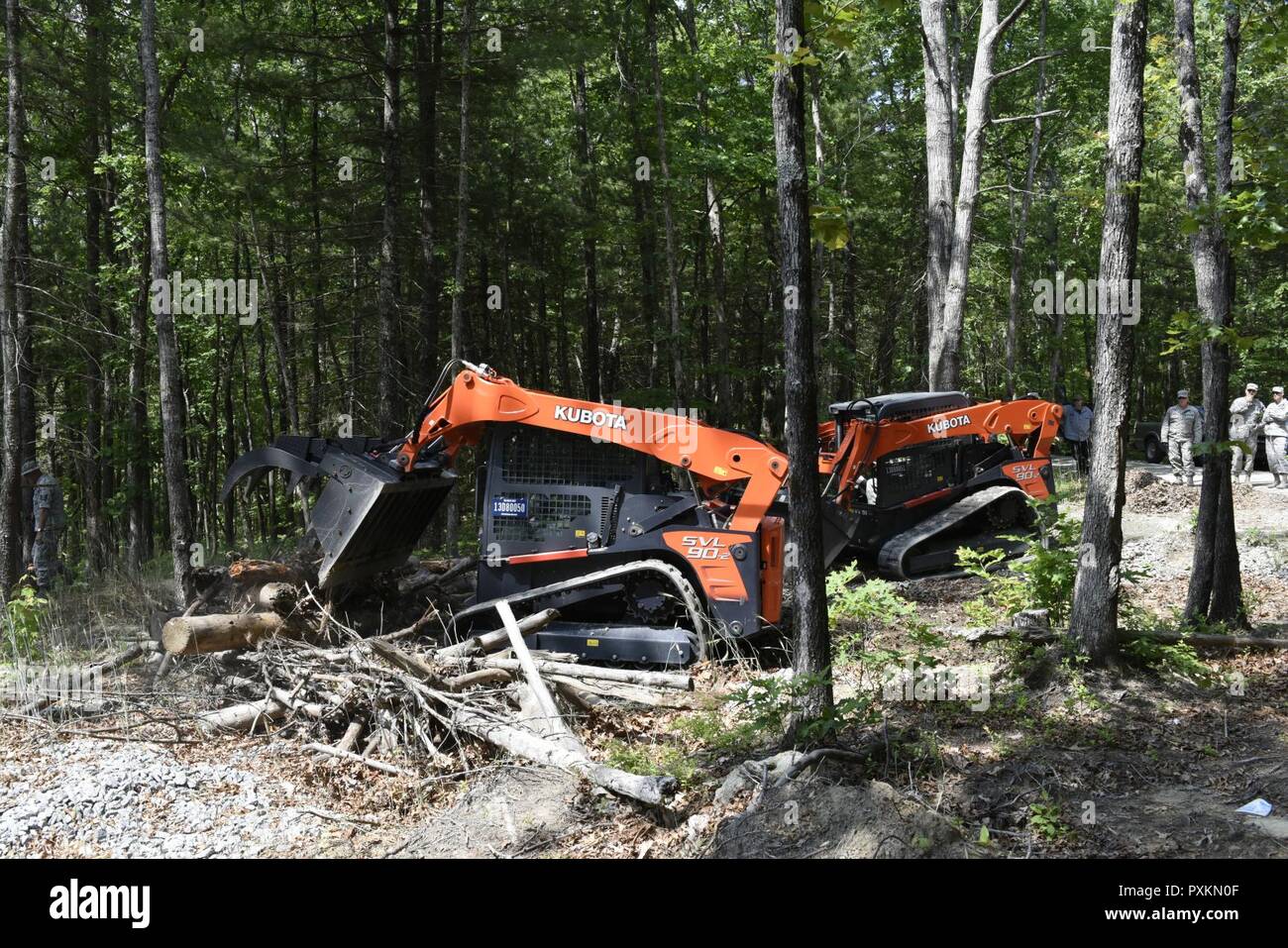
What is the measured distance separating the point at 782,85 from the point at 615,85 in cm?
1697

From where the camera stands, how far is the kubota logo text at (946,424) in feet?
37.1

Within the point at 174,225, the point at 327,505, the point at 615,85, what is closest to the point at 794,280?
the point at 327,505

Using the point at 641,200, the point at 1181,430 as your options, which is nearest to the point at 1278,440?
the point at 1181,430

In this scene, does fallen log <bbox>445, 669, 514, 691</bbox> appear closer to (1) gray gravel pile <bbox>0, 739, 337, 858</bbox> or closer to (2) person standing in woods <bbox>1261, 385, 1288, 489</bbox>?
(1) gray gravel pile <bbox>0, 739, 337, 858</bbox>

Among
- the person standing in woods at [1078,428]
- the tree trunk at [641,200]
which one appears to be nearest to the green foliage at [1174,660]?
the tree trunk at [641,200]

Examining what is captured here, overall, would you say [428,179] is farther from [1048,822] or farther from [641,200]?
[1048,822]

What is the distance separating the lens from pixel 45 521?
42.8ft

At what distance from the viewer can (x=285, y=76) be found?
15.4 meters

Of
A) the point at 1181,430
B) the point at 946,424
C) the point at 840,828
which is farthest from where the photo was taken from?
the point at 1181,430

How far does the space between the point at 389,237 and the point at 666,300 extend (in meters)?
10.7

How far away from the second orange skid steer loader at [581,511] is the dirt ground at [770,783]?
0.88 metres

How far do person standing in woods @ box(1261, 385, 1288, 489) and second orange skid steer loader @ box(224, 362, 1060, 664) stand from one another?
11025 millimetres

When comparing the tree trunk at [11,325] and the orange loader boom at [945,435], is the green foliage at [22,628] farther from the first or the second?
the orange loader boom at [945,435]

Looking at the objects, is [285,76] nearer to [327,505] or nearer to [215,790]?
[327,505]
